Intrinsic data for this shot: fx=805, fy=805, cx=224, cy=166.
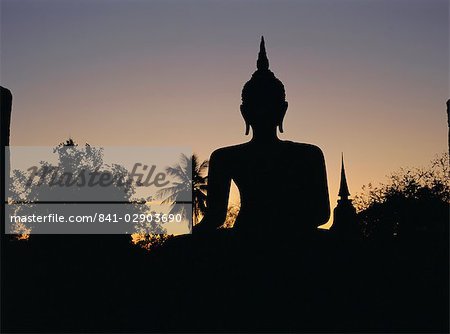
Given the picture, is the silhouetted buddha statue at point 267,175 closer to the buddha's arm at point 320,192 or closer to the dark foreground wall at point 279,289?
the buddha's arm at point 320,192

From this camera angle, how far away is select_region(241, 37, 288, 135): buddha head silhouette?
9180 millimetres

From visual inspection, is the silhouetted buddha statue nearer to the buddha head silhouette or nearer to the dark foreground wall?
the buddha head silhouette

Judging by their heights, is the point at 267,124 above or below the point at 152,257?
above

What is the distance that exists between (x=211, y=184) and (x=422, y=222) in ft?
166

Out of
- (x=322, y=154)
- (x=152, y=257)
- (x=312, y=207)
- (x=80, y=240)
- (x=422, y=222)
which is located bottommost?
(x=152, y=257)

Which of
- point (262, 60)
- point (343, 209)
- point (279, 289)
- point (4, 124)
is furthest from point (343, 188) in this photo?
point (279, 289)

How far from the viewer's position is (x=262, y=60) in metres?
9.52

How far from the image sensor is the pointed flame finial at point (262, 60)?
31.2ft

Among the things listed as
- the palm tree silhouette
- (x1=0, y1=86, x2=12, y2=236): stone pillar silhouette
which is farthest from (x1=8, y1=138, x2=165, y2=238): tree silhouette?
(x1=0, y1=86, x2=12, y2=236): stone pillar silhouette

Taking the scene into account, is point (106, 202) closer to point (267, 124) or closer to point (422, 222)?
point (422, 222)

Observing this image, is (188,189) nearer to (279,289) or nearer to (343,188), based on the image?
(343,188)

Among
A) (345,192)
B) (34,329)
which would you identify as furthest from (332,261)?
(345,192)

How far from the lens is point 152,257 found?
8242 millimetres

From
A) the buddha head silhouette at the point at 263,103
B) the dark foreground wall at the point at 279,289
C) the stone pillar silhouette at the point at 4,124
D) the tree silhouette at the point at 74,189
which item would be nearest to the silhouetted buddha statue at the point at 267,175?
the buddha head silhouette at the point at 263,103
